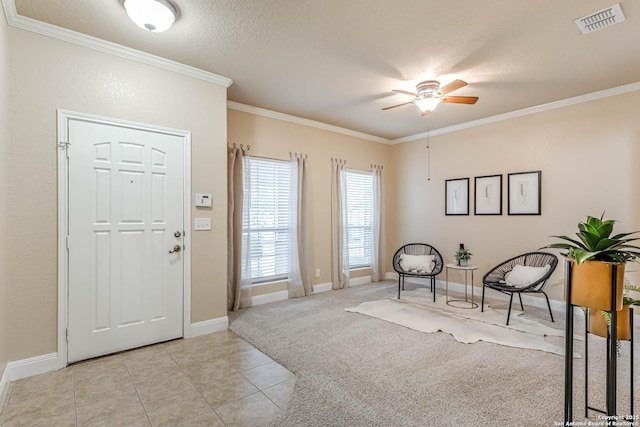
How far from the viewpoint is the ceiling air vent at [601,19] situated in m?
2.38

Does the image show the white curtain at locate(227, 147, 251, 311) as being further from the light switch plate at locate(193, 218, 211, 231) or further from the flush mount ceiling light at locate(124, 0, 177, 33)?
the flush mount ceiling light at locate(124, 0, 177, 33)

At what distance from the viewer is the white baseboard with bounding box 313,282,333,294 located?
5.18 m

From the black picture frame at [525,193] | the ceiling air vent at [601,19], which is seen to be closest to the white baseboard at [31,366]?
the ceiling air vent at [601,19]

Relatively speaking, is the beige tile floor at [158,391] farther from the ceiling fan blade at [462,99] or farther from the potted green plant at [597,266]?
the ceiling fan blade at [462,99]

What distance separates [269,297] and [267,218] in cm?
113

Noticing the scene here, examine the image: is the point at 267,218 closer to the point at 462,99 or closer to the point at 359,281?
the point at 359,281

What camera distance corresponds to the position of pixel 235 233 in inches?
168

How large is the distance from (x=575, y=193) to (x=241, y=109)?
14.6 feet

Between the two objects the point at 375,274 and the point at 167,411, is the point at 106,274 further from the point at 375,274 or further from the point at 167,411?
the point at 375,274

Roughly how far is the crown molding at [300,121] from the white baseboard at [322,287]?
2.53 metres

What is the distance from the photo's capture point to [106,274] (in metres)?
2.86

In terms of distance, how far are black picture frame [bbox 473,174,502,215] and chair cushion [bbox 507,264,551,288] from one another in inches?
45.3

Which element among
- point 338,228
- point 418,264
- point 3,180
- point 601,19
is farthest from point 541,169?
point 3,180

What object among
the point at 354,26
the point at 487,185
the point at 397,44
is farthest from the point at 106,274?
the point at 487,185
